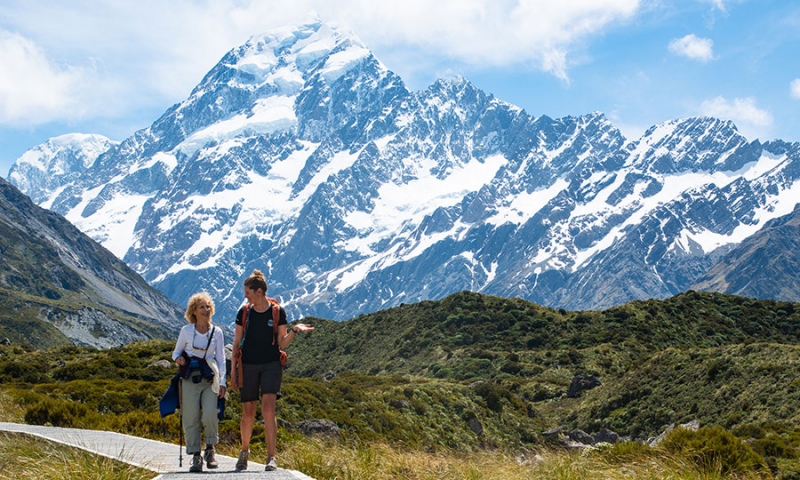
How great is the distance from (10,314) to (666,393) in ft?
618

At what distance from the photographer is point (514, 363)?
67688 millimetres

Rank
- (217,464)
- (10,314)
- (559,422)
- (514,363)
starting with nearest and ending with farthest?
(217,464), (559,422), (514,363), (10,314)

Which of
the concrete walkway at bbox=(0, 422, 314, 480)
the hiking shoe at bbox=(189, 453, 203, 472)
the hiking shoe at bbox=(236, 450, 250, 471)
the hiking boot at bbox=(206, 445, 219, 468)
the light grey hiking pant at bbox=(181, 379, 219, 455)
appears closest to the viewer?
the concrete walkway at bbox=(0, 422, 314, 480)

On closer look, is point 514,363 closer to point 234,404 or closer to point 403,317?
point 403,317

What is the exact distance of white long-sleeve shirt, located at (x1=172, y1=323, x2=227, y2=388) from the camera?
12820mm

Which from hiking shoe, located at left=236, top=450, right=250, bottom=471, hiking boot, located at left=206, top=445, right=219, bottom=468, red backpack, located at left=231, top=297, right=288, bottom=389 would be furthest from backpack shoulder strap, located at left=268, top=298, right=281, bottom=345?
hiking boot, located at left=206, top=445, right=219, bottom=468

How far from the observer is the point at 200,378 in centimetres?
1264

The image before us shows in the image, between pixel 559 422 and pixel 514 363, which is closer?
pixel 559 422

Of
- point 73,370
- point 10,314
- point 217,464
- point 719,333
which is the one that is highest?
point 10,314

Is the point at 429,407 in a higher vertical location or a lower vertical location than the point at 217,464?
higher

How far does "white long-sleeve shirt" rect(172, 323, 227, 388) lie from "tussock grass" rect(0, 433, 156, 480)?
2167 millimetres

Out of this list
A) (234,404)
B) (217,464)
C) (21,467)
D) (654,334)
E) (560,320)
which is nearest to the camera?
(21,467)

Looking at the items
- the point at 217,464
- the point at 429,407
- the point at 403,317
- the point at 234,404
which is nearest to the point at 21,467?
the point at 217,464

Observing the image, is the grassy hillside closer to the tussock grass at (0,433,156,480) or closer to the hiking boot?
the hiking boot
